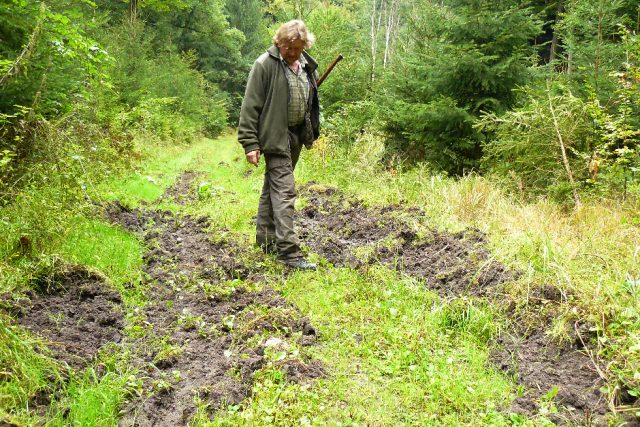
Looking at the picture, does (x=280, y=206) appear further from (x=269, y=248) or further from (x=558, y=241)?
(x=558, y=241)

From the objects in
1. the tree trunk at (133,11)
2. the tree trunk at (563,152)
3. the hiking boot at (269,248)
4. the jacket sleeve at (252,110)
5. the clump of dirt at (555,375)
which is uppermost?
the tree trunk at (133,11)

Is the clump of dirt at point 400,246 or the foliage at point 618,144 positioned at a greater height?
the foliage at point 618,144

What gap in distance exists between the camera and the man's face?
427 centimetres

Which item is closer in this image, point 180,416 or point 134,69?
point 180,416

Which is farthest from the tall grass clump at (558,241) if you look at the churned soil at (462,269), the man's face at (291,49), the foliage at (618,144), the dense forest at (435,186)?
the man's face at (291,49)

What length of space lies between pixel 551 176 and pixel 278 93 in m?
4.14

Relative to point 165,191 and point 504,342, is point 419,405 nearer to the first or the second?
point 504,342

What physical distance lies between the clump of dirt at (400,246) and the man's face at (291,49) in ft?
6.84

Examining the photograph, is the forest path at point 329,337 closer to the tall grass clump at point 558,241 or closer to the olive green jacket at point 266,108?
the tall grass clump at point 558,241

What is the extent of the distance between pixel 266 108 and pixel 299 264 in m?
1.65

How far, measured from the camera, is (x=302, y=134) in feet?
15.6

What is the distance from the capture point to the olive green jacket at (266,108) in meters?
4.37

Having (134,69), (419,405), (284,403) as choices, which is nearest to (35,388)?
(284,403)

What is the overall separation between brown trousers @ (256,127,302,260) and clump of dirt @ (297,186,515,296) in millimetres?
496
